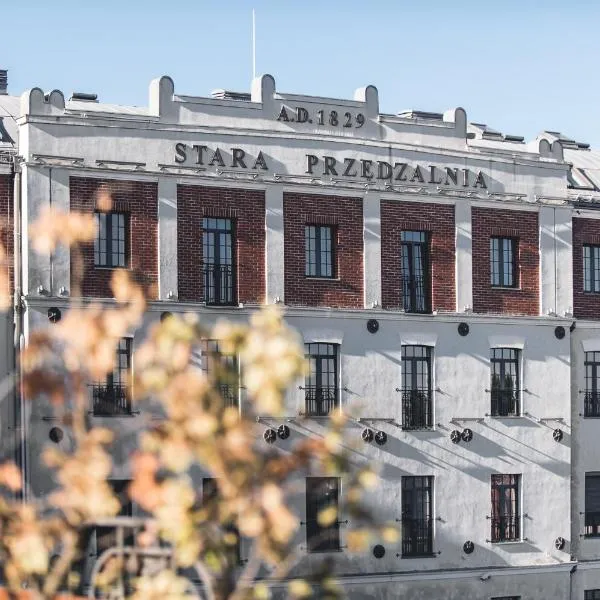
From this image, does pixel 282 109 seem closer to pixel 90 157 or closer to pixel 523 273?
pixel 90 157

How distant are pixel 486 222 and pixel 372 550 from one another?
28.4 feet

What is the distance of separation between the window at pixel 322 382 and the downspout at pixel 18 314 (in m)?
6.73

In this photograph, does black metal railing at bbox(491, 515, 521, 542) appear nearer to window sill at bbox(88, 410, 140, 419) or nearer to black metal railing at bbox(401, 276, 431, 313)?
black metal railing at bbox(401, 276, 431, 313)

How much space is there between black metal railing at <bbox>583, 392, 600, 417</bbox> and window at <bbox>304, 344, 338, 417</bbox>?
741 centimetres

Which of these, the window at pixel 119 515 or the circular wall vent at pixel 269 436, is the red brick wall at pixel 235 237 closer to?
the circular wall vent at pixel 269 436

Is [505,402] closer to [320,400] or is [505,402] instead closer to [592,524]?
[592,524]

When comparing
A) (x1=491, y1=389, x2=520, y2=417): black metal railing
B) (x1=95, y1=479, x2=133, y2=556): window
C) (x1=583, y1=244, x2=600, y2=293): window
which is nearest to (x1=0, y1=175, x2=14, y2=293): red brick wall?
(x1=95, y1=479, x2=133, y2=556): window

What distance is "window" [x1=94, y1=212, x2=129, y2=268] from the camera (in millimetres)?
37500

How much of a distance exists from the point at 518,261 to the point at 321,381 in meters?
6.56

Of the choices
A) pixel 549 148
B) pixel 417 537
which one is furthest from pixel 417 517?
pixel 549 148

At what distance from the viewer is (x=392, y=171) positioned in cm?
4097

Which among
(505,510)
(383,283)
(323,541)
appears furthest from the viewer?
(505,510)

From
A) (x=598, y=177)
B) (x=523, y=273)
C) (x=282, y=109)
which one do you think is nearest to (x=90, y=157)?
(x=282, y=109)

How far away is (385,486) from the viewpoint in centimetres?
4022
